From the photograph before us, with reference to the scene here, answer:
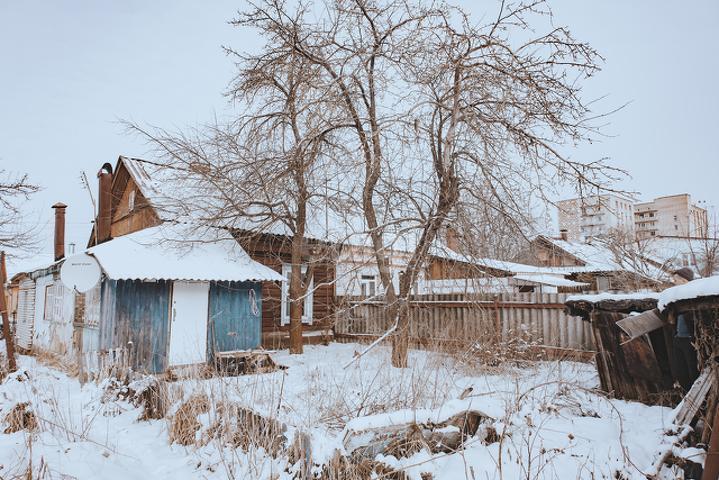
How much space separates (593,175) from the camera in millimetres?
7457

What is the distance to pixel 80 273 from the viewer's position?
26.2ft

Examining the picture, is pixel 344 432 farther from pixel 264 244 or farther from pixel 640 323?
pixel 264 244

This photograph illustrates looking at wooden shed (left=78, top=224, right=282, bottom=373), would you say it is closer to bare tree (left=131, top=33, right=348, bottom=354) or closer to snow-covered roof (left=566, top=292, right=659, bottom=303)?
bare tree (left=131, top=33, right=348, bottom=354)

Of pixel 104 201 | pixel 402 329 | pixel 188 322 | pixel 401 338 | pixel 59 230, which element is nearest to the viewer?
pixel 402 329

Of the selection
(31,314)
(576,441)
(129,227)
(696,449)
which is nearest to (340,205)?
(576,441)

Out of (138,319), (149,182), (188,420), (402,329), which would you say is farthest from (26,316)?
(402,329)

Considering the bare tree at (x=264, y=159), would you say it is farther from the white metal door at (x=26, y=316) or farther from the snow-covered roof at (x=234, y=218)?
the white metal door at (x=26, y=316)

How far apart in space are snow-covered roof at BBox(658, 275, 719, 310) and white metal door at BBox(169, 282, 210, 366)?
949 centimetres

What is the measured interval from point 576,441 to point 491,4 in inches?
259

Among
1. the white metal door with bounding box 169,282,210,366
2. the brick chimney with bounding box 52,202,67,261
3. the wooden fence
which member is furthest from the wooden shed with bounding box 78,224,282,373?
the brick chimney with bounding box 52,202,67,261

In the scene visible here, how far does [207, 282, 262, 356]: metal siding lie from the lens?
1173cm

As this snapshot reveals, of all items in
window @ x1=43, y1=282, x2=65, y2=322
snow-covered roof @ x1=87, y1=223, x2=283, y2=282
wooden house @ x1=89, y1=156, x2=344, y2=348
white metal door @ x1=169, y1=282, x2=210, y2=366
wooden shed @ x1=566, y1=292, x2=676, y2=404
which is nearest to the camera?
wooden shed @ x1=566, y1=292, x2=676, y2=404

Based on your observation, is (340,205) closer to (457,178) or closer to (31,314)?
(457,178)

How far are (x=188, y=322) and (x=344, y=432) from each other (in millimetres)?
8170
